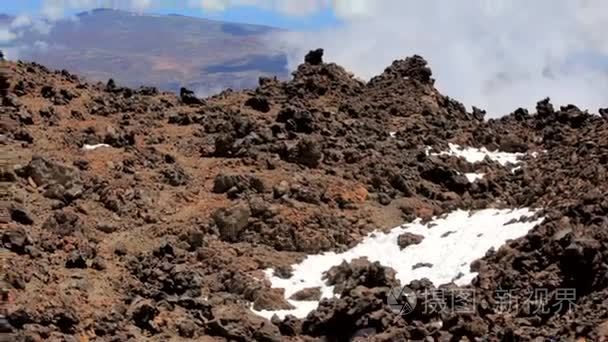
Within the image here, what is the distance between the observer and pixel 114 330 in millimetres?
17656

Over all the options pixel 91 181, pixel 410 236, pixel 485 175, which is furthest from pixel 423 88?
pixel 91 181

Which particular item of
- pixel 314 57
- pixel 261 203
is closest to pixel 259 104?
pixel 314 57

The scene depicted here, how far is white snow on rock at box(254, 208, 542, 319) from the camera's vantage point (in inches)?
837

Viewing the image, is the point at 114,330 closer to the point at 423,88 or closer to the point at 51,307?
the point at 51,307

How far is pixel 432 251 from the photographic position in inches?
898

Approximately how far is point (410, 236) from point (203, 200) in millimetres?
5635

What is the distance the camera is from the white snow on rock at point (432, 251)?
21266 millimetres

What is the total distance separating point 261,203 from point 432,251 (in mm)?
4745

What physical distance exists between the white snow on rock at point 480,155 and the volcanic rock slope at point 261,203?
18.3 inches

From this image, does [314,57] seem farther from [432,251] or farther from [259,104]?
[432,251]

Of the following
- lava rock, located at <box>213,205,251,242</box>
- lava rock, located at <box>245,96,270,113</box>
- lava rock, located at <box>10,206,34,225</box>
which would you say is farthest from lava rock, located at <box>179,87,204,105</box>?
lava rock, located at <box>10,206,34,225</box>

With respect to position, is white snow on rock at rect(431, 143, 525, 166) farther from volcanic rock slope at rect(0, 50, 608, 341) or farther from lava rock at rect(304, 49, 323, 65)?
lava rock at rect(304, 49, 323, 65)

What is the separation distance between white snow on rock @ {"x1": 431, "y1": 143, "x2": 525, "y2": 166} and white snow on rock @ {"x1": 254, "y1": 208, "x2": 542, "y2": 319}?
20.8 ft

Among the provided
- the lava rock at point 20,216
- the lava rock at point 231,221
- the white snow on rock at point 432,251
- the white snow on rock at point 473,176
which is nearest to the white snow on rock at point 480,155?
the white snow on rock at point 473,176
